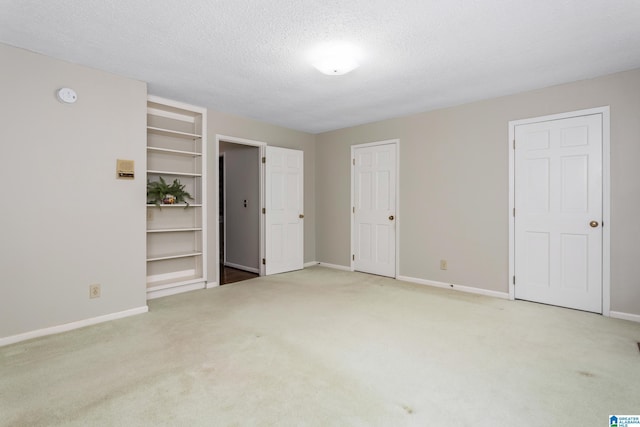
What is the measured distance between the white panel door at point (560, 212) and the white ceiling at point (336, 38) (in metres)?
0.60

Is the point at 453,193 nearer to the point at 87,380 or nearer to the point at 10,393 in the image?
the point at 87,380

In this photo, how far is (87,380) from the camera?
2.11 meters

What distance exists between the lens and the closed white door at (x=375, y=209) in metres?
5.01

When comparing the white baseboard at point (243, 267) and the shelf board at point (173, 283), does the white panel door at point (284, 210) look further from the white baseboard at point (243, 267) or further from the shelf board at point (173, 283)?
the shelf board at point (173, 283)

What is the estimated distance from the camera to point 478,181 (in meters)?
4.13

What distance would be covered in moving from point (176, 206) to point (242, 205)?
1.79 m

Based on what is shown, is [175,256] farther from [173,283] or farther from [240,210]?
[240,210]

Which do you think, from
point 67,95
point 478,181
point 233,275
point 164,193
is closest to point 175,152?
point 164,193

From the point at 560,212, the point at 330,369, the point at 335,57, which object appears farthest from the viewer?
the point at 560,212

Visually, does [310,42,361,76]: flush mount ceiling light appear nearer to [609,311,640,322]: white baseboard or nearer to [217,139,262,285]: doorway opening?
[217,139,262,285]: doorway opening

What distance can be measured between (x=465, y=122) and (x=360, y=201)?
2.00m

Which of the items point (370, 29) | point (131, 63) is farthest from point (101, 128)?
point (370, 29)

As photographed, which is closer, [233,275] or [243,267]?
[233,275]

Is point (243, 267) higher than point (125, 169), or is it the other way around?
point (125, 169)
